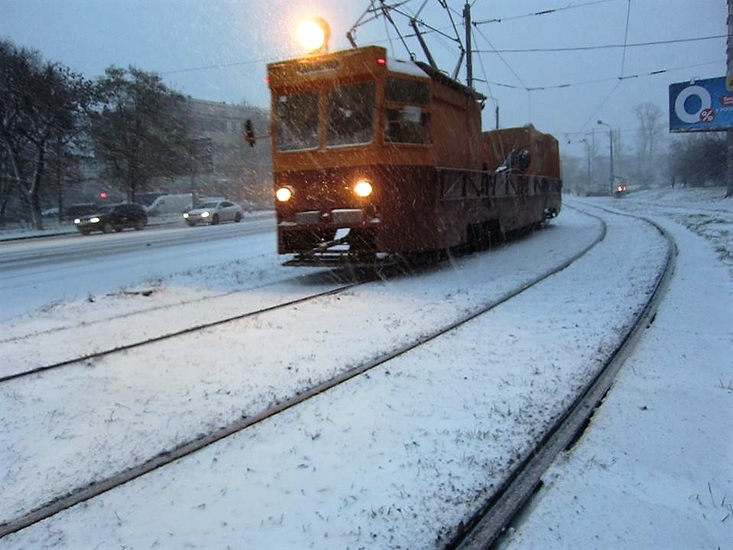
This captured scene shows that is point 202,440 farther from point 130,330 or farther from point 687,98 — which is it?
point 687,98

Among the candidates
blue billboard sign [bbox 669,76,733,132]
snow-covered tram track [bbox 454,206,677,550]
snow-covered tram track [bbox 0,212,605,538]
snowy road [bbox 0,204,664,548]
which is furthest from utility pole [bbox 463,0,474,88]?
blue billboard sign [bbox 669,76,733,132]

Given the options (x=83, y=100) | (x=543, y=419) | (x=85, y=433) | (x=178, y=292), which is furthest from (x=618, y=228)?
(x=83, y=100)

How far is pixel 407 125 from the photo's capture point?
9.44 m

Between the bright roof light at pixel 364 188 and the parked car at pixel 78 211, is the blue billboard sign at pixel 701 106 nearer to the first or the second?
the bright roof light at pixel 364 188

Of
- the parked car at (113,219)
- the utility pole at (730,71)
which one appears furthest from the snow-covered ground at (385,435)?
the utility pole at (730,71)

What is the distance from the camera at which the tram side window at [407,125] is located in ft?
30.5

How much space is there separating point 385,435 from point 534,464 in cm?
89

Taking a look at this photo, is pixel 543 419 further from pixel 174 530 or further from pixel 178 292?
pixel 178 292

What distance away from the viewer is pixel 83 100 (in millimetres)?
36125

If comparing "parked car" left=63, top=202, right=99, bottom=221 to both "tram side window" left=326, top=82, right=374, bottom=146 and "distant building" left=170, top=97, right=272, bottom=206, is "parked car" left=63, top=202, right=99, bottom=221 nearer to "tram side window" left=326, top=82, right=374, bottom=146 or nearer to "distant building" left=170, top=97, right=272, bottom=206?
"distant building" left=170, top=97, right=272, bottom=206

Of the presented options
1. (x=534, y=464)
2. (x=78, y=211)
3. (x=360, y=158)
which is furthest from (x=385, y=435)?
(x=78, y=211)

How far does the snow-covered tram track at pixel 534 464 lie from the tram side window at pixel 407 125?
5.20 m

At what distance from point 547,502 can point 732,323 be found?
414 cm

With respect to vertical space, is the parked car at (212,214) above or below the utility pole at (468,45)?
below
